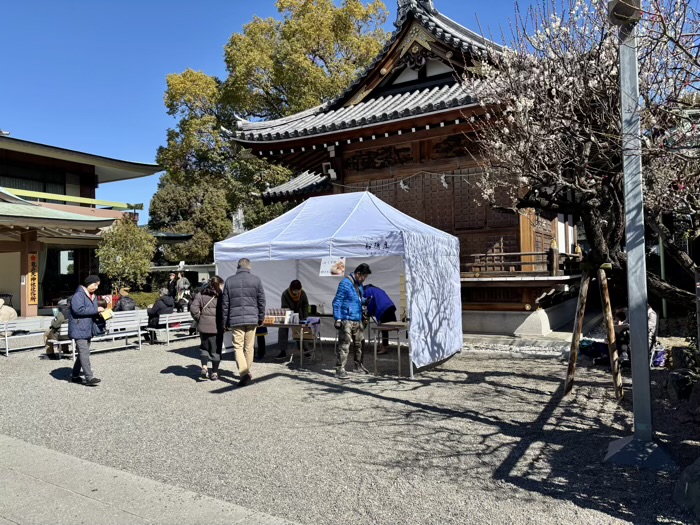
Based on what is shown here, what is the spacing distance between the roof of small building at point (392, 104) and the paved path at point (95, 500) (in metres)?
8.14

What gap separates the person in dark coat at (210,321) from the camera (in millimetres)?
7332

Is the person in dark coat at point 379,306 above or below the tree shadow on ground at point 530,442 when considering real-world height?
above

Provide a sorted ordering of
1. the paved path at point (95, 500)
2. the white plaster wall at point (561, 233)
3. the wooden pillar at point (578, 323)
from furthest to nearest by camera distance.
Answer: the white plaster wall at point (561, 233) → the wooden pillar at point (578, 323) → the paved path at point (95, 500)

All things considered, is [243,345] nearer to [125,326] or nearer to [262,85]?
[125,326]

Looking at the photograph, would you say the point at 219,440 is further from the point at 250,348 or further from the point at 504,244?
the point at 504,244

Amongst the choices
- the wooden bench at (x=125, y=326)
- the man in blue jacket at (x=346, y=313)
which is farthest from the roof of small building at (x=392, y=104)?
the wooden bench at (x=125, y=326)

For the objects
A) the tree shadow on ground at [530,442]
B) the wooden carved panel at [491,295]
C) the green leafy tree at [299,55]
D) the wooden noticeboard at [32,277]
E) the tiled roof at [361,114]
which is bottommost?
the tree shadow on ground at [530,442]

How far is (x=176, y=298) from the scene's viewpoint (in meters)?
18.8

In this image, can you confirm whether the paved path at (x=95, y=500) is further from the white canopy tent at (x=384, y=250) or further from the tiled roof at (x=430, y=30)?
the tiled roof at (x=430, y=30)

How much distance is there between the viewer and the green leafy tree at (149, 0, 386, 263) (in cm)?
2138

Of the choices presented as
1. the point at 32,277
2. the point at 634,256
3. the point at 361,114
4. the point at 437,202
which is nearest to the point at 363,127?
the point at 361,114

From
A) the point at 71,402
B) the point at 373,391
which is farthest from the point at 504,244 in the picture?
the point at 71,402

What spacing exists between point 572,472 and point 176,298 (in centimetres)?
1706

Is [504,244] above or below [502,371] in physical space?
above
